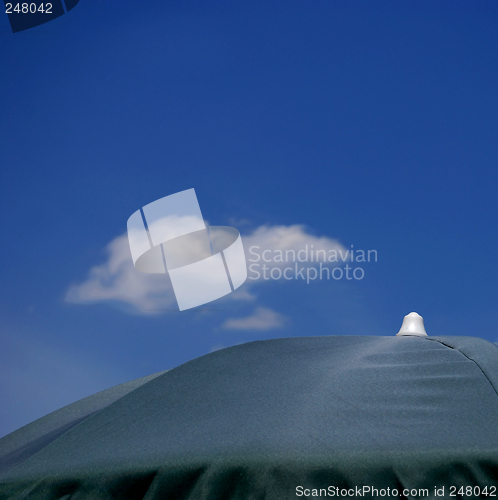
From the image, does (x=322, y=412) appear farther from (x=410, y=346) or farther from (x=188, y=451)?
(x=410, y=346)

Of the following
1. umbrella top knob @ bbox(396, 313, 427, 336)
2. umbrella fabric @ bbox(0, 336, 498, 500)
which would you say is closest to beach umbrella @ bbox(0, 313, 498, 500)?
umbrella fabric @ bbox(0, 336, 498, 500)

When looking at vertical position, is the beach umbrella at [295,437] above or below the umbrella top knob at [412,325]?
below

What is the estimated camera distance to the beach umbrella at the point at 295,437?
1.17 meters

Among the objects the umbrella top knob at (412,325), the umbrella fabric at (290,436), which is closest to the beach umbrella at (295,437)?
the umbrella fabric at (290,436)

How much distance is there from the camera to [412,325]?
110 inches

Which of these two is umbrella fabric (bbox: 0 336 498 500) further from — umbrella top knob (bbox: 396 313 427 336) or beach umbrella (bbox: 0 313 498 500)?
umbrella top knob (bbox: 396 313 427 336)

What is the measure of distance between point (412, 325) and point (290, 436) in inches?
68.2

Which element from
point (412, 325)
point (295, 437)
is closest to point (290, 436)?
point (295, 437)

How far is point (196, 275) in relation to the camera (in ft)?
23.7

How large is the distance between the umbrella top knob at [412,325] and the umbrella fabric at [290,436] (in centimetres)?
94

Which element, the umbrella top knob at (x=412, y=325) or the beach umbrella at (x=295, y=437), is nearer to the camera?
the beach umbrella at (x=295, y=437)

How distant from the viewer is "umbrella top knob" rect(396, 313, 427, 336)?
9.06ft

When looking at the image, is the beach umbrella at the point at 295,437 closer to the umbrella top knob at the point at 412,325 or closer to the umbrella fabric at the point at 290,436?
the umbrella fabric at the point at 290,436

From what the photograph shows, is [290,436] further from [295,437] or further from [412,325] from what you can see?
[412,325]
